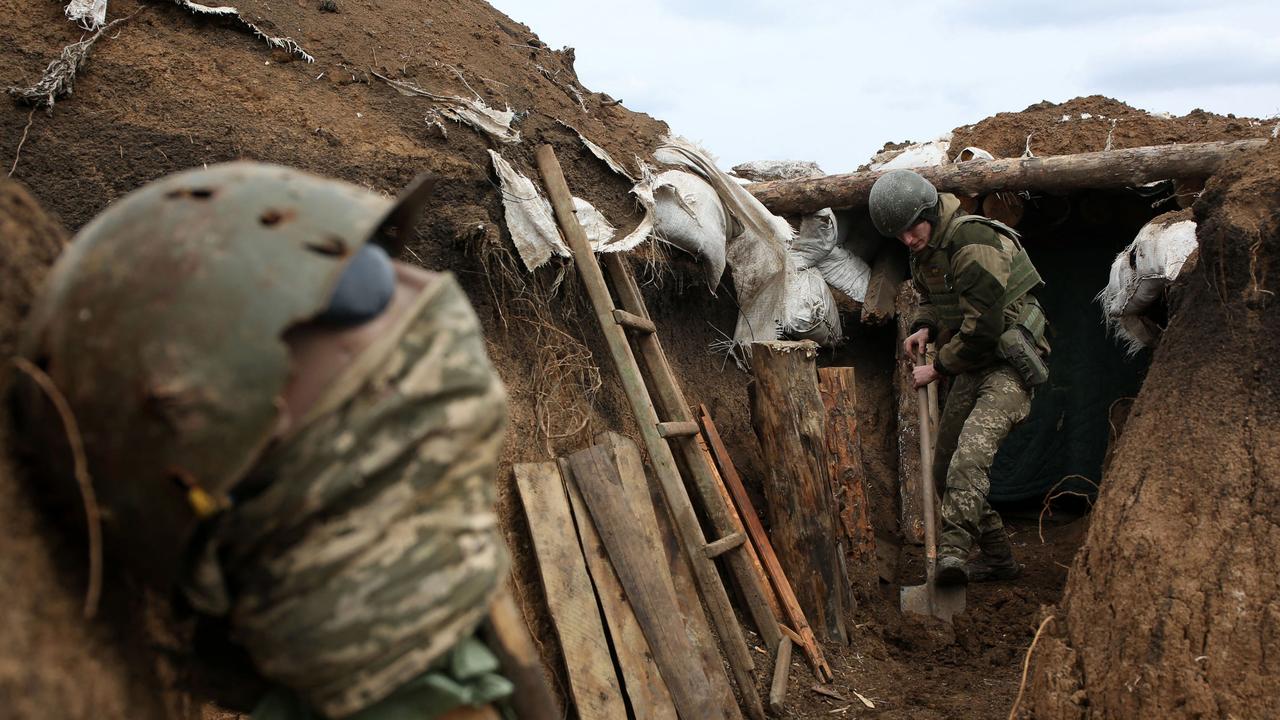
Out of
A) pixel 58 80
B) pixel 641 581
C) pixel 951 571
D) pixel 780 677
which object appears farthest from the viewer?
pixel 951 571

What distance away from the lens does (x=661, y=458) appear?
433cm

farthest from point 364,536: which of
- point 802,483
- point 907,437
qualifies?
point 907,437

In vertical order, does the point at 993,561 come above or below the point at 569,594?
below

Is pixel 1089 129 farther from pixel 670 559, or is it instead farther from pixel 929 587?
pixel 670 559

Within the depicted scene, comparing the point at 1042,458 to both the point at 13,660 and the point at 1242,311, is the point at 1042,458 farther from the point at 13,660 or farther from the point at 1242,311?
the point at 13,660

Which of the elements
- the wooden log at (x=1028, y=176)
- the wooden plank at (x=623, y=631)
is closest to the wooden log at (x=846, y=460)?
the wooden log at (x=1028, y=176)

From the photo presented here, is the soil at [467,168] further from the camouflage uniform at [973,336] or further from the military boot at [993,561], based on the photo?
the camouflage uniform at [973,336]

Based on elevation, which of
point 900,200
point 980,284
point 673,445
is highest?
point 900,200

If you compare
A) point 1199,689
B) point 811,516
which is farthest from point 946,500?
point 1199,689

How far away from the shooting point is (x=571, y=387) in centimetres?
436

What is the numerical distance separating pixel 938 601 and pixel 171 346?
4.96 m

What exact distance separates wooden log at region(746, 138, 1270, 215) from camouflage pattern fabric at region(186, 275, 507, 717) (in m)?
5.19

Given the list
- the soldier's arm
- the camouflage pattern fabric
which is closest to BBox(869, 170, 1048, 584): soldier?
the soldier's arm

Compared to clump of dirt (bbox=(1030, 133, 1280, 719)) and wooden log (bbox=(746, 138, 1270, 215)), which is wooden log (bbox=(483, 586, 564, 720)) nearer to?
clump of dirt (bbox=(1030, 133, 1280, 719))
